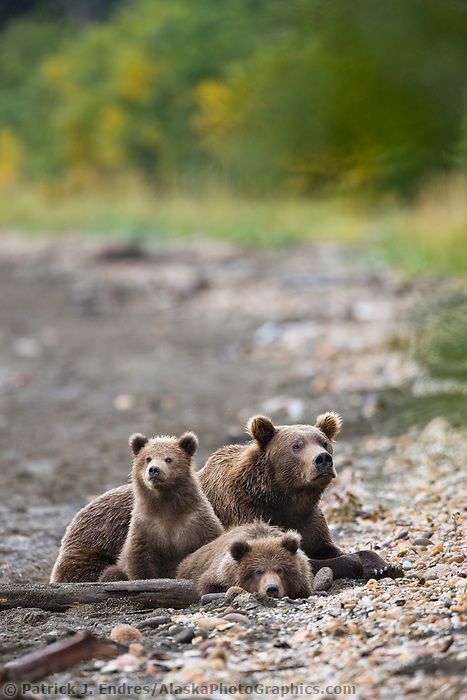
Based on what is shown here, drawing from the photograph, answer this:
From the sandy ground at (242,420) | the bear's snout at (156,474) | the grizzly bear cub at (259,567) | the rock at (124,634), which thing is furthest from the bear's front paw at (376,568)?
the rock at (124,634)

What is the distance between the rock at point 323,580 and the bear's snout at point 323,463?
1.24 feet

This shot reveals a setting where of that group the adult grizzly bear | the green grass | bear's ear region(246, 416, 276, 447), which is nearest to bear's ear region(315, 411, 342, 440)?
the adult grizzly bear

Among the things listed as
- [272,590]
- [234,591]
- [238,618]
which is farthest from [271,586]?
[238,618]

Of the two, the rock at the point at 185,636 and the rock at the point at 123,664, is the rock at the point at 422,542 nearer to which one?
the rock at the point at 185,636

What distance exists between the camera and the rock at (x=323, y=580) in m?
4.29

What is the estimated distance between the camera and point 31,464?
8.77 meters

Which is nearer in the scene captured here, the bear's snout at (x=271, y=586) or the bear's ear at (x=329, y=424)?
the bear's snout at (x=271, y=586)

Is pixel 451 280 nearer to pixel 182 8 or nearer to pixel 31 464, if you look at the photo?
pixel 31 464

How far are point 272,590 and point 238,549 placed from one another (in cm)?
19

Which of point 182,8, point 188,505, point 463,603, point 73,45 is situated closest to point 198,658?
point 463,603

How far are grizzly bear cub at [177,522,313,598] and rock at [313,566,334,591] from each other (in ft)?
0.11

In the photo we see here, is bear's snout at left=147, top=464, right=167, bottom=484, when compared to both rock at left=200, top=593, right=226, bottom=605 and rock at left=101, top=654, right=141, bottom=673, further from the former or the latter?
rock at left=101, top=654, right=141, bottom=673

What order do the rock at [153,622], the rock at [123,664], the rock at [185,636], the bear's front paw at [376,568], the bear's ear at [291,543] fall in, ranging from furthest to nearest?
the bear's front paw at [376,568] < the bear's ear at [291,543] < the rock at [153,622] < the rock at [185,636] < the rock at [123,664]

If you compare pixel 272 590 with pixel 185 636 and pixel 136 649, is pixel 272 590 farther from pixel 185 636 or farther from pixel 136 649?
pixel 136 649
